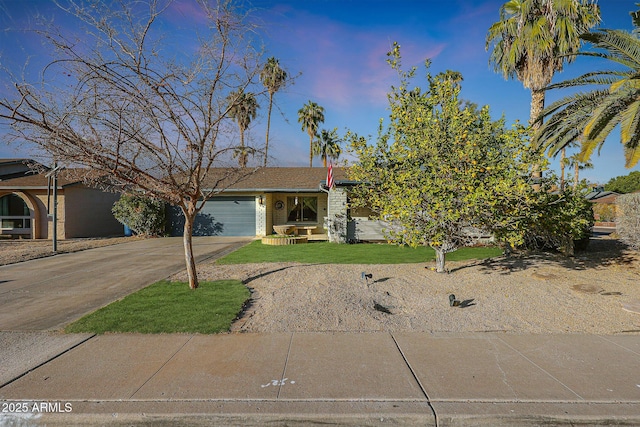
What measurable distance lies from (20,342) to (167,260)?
6.75 meters

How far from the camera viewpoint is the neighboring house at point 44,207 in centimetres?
1748

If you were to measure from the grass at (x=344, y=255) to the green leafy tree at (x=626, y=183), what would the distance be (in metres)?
52.5

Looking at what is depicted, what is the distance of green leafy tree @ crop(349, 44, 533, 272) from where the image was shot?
7.04m

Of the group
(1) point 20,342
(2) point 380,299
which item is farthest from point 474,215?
(1) point 20,342

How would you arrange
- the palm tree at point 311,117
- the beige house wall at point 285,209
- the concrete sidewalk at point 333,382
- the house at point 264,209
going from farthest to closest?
the palm tree at point 311,117 → the beige house wall at point 285,209 → the house at point 264,209 → the concrete sidewalk at point 333,382

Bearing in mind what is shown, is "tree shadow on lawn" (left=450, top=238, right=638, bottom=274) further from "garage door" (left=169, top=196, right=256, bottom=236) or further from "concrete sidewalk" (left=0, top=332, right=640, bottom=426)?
"garage door" (left=169, top=196, right=256, bottom=236)

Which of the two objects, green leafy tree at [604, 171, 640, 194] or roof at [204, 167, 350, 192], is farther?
green leafy tree at [604, 171, 640, 194]

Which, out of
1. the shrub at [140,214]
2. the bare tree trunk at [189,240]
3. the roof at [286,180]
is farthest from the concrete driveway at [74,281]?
the roof at [286,180]

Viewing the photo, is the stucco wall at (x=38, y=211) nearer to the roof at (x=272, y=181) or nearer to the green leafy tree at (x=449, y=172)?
the roof at (x=272, y=181)

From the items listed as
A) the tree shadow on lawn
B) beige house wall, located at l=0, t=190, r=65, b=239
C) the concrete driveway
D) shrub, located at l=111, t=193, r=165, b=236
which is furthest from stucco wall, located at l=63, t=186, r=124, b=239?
the tree shadow on lawn

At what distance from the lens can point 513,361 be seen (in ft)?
13.6

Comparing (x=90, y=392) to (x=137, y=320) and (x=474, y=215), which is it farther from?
(x=474, y=215)

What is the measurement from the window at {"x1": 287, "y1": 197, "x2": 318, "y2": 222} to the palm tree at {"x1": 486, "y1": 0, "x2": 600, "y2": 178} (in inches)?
447

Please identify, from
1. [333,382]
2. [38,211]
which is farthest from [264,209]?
[333,382]
